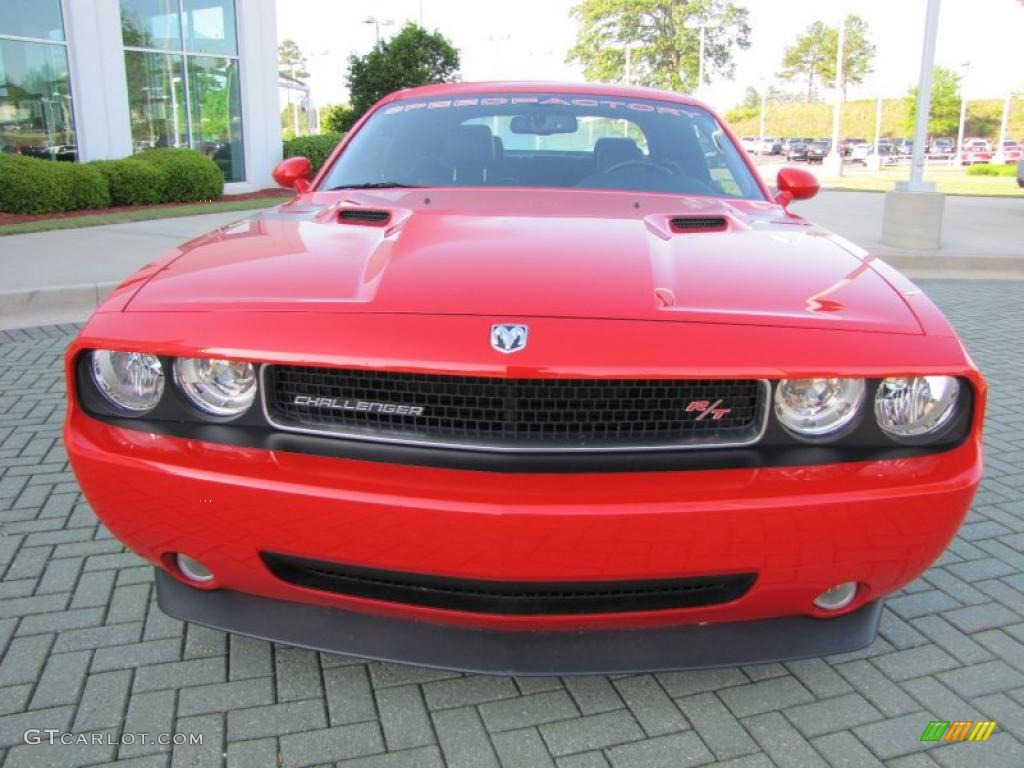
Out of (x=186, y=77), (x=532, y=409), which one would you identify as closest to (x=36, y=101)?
(x=186, y=77)

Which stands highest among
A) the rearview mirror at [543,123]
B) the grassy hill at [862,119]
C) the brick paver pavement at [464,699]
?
the grassy hill at [862,119]

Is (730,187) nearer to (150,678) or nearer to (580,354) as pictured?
(580,354)

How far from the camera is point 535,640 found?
1.91 m

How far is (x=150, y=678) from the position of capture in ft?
7.24

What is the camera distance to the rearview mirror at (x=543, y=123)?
3436mm

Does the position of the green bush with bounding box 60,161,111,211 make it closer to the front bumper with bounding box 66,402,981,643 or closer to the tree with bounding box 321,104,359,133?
the tree with bounding box 321,104,359,133

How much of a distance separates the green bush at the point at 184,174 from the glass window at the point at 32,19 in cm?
242

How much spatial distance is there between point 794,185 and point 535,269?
1.85 metres

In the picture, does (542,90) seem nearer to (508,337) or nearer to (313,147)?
(508,337)

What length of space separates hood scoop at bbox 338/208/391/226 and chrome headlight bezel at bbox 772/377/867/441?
4.22 ft

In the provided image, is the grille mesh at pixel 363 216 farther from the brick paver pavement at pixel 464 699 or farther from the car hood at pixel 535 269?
the brick paver pavement at pixel 464 699

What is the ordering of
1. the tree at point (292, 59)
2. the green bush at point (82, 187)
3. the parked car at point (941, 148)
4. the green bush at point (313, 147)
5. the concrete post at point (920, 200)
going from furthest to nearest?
1. the tree at point (292, 59)
2. the parked car at point (941, 148)
3. the green bush at point (313, 147)
4. the green bush at point (82, 187)
5. the concrete post at point (920, 200)

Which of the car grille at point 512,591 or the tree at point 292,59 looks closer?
the car grille at point 512,591

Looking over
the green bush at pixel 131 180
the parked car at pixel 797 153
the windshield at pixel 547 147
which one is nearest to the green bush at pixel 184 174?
the green bush at pixel 131 180
